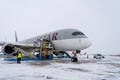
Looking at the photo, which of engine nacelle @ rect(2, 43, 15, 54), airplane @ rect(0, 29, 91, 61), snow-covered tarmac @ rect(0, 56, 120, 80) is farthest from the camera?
engine nacelle @ rect(2, 43, 15, 54)

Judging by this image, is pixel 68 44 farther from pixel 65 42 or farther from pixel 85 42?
pixel 85 42

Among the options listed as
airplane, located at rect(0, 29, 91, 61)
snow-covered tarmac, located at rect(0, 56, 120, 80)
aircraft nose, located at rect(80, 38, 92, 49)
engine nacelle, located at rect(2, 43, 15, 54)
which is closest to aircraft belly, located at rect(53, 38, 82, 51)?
airplane, located at rect(0, 29, 91, 61)

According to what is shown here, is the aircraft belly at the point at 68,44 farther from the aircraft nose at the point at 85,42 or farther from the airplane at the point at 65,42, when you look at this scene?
the aircraft nose at the point at 85,42

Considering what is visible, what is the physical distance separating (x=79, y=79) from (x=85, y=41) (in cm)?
1332

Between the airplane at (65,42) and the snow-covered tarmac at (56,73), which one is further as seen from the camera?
the airplane at (65,42)

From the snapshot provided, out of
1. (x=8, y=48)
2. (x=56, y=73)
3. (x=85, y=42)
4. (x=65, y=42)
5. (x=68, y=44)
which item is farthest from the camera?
(x=8, y=48)

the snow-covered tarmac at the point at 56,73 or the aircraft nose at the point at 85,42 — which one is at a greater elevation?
the aircraft nose at the point at 85,42

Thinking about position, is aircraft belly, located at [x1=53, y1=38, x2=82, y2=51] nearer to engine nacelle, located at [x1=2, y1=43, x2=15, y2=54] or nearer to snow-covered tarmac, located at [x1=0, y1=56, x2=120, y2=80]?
engine nacelle, located at [x1=2, y1=43, x2=15, y2=54]

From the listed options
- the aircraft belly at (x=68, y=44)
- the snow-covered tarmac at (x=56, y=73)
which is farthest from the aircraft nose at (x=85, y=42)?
the snow-covered tarmac at (x=56, y=73)

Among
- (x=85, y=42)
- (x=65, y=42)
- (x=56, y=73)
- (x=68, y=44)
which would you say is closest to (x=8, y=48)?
(x=65, y=42)

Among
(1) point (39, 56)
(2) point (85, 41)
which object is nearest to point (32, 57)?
(1) point (39, 56)

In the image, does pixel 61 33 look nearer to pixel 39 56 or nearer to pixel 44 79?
pixel 39 56

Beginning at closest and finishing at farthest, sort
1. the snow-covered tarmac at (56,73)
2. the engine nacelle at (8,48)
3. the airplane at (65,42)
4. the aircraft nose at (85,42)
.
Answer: the snow-covered tarmac at (56,73) → the aircraft nose at (85,42) → the airplane at (65,42) → the engine nacelle at (8,48)

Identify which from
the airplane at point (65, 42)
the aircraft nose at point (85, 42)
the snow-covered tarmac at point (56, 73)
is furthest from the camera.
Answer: the airplane at point (65, 42)
